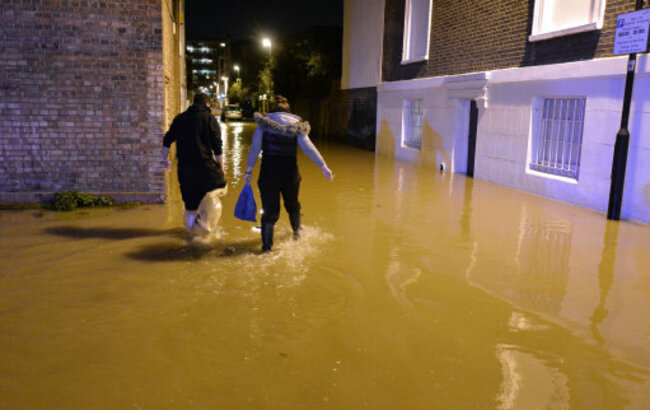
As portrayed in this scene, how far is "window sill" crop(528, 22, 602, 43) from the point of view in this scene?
31.2 ft

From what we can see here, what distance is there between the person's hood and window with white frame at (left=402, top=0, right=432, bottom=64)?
10.9 meters

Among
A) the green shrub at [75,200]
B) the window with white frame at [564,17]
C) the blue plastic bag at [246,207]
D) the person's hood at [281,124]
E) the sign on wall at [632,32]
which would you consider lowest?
the green shrub at [75,200]

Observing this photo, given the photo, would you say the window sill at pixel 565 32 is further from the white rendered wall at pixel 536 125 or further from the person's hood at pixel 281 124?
the person's hood at pixel 281 124

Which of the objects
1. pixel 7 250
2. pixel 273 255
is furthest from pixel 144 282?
pixel 7 250

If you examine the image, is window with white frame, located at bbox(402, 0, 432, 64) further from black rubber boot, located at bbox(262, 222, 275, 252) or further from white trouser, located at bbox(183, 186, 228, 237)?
black rubber boot, located at bbox(262, 222, 275, 252)

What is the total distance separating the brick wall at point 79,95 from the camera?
26.8 feet

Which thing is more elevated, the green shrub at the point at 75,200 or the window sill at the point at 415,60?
the window sill at the point at 415,60

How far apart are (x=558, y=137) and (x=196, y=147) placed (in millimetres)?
7269

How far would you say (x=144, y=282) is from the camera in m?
5.33

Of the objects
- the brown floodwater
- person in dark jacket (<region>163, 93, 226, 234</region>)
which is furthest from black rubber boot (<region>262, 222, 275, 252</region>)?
person in dark jacket (<region>163, 93, 226, 234</region>)

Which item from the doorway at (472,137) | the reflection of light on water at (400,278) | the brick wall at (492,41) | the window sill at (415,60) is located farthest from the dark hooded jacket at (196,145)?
the window sill at (415,60)

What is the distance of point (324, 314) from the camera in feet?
15.1

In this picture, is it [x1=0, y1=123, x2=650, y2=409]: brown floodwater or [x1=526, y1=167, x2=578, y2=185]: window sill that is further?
[x1=526, y1=167, x2=578, y2=185]: window sill

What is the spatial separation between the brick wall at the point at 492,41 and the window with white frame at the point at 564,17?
0.13m
